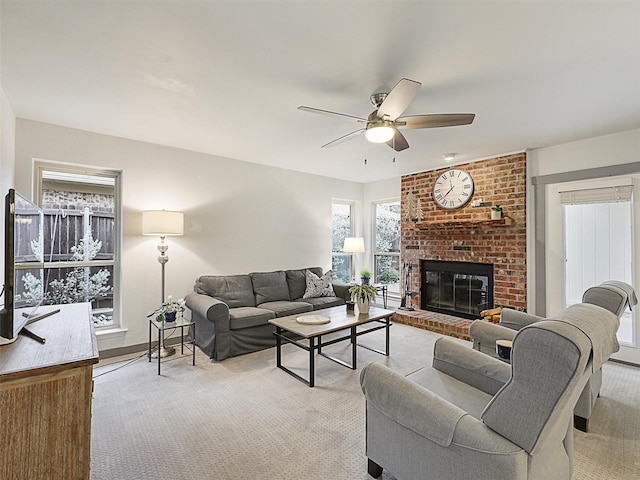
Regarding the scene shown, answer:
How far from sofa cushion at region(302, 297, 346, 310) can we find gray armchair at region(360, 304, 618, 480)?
106 inches

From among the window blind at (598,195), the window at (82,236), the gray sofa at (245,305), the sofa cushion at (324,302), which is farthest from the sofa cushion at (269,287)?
the window blind at (598,195)

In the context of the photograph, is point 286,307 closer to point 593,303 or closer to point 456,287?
point 456,287

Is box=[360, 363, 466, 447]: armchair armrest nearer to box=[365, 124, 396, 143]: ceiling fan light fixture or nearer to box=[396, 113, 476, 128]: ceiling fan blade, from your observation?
box=[365, 124, 396, 143]: ceiling fan light fixture

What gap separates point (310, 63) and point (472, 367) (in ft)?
7.13

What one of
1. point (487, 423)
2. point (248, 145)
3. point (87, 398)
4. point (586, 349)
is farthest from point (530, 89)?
point (87, 398)

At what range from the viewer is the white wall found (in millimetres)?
3371

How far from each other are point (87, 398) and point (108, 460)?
0.92 meters

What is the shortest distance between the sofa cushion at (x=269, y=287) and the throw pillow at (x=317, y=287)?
1.08 feet

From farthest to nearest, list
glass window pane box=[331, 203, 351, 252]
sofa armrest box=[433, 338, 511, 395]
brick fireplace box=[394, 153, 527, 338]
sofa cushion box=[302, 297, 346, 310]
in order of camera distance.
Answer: glass window pane box=[331, 203, 351, 252] < sofa cushion box=[302, 297, 346, 310] < brick fireplace box=[394, 153, 527, 338] < sofa armrest box=[433, 338, 511, 395]

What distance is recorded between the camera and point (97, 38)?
185 centimetres

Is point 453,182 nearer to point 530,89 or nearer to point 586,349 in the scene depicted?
point 530,89

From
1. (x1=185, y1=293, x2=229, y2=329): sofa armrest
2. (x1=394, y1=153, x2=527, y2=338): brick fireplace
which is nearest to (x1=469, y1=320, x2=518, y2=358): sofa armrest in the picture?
(x1=394, y1=153, x2=527, y2=338): brick fireplace

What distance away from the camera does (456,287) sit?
4773 millimetres

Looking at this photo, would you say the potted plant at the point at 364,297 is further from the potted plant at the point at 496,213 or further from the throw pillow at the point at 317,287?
the potted plant at the point at 496,213
